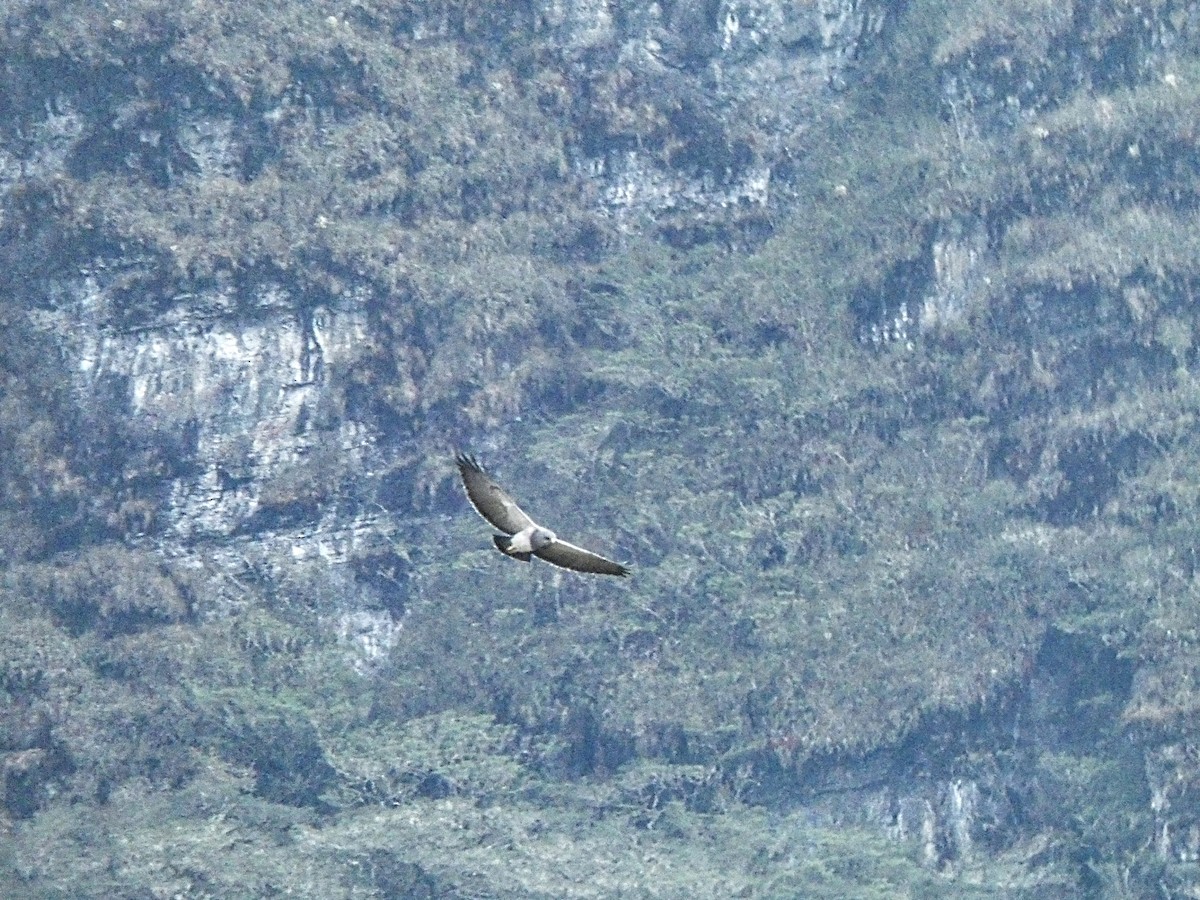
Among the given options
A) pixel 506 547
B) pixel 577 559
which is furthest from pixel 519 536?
pixel 577 559

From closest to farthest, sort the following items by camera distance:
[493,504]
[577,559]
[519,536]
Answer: [577,559]
[519,536]
[493,504]

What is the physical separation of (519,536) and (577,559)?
18.5 inches

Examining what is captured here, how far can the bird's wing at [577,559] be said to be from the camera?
26.0m

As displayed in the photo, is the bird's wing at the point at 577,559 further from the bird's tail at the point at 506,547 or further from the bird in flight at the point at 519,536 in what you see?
the bird's tail at the point at 506,547

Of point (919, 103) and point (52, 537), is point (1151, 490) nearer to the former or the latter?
point (919, 103)

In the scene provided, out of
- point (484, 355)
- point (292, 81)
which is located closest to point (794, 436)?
point (484, 355)

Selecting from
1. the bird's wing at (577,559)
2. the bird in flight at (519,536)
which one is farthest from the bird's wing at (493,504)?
the bird's wing at (577,559)

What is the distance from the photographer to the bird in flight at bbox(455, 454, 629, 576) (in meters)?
26.0

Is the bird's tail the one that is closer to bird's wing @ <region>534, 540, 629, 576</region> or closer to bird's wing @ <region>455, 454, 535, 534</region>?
bird's wing @ <region>455, 454, 535, 534</region>

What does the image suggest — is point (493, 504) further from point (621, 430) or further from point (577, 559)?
point (621, 430)

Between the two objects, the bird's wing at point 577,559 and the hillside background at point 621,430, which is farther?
the hillside background at point 621,430

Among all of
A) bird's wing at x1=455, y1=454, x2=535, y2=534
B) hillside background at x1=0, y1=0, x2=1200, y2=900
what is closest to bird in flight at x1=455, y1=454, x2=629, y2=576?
bird's wing at x1=455, y1=454, x2=535, y2=534

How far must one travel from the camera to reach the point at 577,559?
26.0 meters

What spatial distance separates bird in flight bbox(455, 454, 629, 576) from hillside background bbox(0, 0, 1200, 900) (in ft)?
65.6
